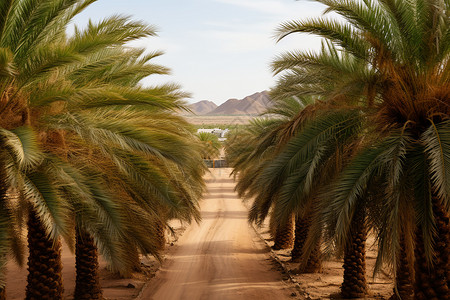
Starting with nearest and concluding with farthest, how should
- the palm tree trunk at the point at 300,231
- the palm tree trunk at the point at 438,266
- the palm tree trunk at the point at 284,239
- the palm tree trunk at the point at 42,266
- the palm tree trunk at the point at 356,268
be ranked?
the palm tree trunk at the point at 438,266
the palm tree trunk at the point at 42,266
the palm tree trunk at the point at 356,268
the palm tree trunk at the point at 300,231
the palm tree trunk at the point at 284,239

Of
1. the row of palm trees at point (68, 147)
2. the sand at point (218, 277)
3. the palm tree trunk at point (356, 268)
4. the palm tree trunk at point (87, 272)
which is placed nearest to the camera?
the row of palm trees at point (68, 147)

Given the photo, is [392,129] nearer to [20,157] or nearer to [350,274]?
[350,274]

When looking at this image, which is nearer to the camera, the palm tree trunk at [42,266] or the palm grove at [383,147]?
the palm grove at [383,147]

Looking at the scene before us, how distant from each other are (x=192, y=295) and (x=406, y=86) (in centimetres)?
868

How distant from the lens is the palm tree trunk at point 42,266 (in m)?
8.27

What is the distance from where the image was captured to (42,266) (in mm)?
8391

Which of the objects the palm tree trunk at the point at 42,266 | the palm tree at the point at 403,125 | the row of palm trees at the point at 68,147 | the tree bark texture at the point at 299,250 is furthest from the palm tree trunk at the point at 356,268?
the palm tree trunk at the point at 42,266

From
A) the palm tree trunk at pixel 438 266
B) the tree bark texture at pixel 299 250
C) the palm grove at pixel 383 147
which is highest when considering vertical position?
the palm grove at pixel 383 147

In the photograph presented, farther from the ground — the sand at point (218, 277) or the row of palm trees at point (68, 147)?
the row of palm trees at point (68, 147)

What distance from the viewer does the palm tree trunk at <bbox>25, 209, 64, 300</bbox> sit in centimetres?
827

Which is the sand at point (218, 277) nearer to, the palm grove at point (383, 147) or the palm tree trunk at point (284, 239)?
the palm tree trunk at point (284, 239)

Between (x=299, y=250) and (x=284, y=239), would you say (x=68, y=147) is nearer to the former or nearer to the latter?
(x=299, y=250)

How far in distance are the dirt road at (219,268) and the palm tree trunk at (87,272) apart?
241cm

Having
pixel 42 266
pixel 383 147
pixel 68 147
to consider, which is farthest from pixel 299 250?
pixel 68 147
